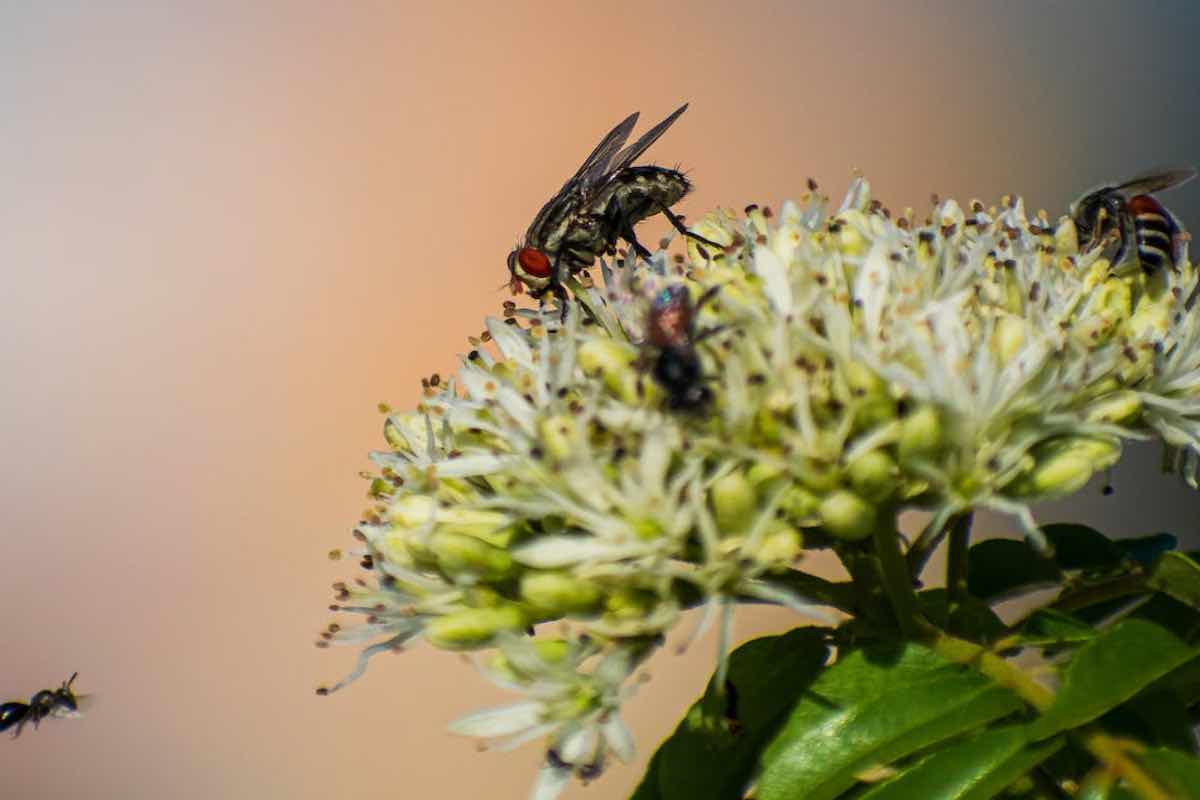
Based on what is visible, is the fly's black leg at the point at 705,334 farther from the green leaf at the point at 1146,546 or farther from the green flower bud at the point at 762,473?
the green leaf at the point at 1146,546

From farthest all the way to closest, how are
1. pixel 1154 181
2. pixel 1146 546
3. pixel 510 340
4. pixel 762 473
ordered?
pixel 1154 181 < pixel 1146 546 < pixel 510 340 < pixel 762 473

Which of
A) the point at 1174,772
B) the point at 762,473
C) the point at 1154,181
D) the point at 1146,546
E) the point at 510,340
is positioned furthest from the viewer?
the point at 1154,181

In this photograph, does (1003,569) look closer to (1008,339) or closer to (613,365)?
(1008,339)

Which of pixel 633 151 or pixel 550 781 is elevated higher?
pixel 633 151

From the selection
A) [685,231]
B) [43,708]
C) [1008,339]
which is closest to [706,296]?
[1008,339]

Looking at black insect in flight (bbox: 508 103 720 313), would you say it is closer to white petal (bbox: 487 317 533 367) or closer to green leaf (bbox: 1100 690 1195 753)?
white petal (bbox: 487 317 533 367)

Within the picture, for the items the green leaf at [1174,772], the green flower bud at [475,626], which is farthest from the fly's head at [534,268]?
the green leaf at [1174,772]

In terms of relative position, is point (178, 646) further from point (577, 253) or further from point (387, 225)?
point (577, 253)
